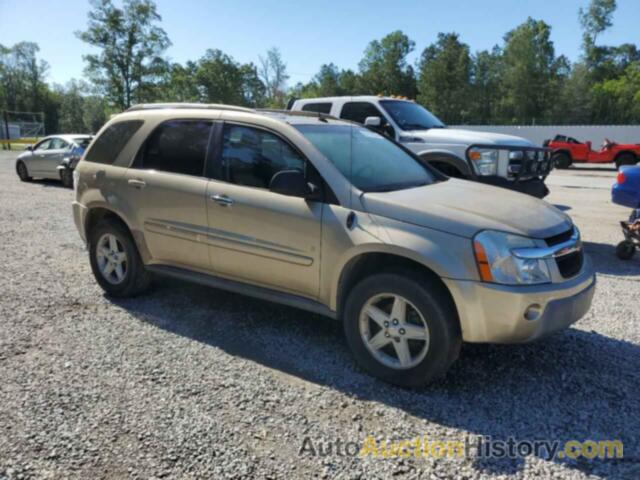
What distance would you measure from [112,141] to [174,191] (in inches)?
44.5

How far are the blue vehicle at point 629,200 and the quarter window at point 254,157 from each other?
4918 millimetres

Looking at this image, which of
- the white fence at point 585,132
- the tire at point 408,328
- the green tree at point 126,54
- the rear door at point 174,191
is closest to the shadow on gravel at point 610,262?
the tire at point 408,328

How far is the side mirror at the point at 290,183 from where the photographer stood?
332 cm

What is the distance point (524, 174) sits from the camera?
656 centimetres

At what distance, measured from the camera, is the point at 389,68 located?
79562 mm

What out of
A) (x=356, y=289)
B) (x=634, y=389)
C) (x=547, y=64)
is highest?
(x=547, y=64)

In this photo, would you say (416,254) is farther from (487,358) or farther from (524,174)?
(524,174)

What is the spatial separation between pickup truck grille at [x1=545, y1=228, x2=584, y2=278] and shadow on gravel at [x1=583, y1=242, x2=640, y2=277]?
9.77 ft

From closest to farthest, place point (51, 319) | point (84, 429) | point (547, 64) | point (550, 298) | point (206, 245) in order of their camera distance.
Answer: point (84, 429) → point (550, 298) → point (206, 245) → point (51, 319) → point (547, 64)

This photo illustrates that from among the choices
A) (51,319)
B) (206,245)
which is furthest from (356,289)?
(51,319)

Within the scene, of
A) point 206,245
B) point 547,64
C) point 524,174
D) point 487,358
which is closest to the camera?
point 487,358

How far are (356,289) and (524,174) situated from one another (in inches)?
172

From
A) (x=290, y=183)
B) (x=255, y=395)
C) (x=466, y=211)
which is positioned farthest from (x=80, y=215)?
(x=466, y=211)

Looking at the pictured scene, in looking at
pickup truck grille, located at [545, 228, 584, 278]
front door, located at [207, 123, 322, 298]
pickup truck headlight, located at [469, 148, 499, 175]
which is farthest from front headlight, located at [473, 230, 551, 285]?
pickup truck headlight, located at [469, 148, 499, 175]
